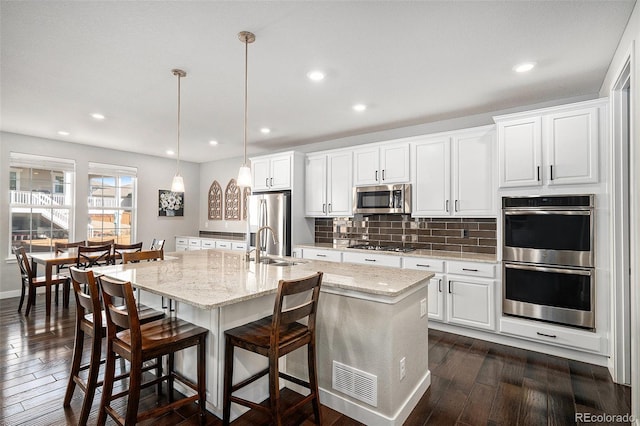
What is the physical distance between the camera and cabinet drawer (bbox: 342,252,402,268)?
3.98m

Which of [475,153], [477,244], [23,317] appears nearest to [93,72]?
[23,317]

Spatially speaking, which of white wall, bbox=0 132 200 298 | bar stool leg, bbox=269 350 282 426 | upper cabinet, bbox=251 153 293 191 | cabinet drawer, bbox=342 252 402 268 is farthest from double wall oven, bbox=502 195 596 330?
white wall, bbox=0 132 200 298

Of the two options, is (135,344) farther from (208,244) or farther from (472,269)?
(208,244)

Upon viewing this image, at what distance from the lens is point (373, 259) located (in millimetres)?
4156

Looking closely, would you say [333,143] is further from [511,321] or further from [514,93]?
[511,321]

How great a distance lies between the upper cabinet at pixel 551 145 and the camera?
9.63 ft

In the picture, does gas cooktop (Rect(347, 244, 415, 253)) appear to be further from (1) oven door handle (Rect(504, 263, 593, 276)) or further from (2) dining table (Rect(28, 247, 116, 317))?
(2) dining table (Rect(28, 247, 116, 317))

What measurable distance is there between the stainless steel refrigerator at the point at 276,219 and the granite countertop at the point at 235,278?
2.05m

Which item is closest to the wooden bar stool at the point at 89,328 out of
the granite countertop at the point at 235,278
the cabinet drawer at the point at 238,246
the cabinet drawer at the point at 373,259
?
the granite countertop at the point at 235,278

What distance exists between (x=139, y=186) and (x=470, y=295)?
620 centimetres

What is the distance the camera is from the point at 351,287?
205cm

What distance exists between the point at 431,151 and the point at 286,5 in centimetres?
265

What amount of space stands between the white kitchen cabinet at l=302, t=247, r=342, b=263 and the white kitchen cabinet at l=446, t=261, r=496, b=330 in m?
1.48

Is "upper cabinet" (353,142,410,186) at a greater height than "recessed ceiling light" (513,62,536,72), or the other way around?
"recessed ceiling light" (513,62,536,72)
